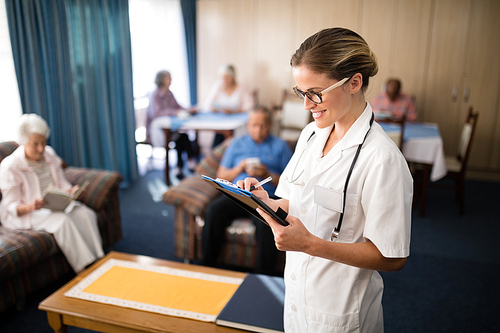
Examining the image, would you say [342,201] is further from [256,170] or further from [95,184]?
[95,184]

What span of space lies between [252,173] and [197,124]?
174 centimetres

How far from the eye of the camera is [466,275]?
8.65 ft

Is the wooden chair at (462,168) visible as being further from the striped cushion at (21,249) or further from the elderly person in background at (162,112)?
the striped cushion at (21,249)

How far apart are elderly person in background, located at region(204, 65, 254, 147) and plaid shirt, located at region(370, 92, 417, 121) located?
1550mm

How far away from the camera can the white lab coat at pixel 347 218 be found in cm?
94

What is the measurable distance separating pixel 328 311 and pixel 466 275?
6.67 feet

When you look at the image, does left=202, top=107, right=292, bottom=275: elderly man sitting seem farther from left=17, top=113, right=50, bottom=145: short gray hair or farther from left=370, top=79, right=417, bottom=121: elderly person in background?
left=370, top=79, right=417, bottom=121: elderly person in background

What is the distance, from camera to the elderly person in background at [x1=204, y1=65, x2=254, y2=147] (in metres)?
4.88

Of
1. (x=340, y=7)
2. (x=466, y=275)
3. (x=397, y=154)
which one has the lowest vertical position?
(x=466, y=275)

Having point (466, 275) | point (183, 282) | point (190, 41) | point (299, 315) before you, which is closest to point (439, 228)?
point (466, 275)

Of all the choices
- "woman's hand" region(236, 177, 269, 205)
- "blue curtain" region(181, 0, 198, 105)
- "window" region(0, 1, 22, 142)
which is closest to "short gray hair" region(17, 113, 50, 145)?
"window" region(0, 1, 22, 142)

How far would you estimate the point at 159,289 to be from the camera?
1.80 meters

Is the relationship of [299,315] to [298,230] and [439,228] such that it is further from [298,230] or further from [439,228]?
[439,228]

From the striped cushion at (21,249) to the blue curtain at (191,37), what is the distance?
3.84 metres
